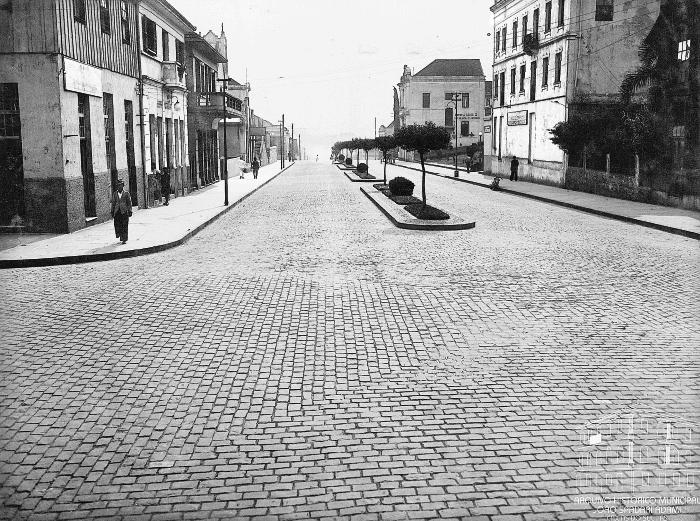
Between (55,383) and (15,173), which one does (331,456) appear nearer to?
(55,383)

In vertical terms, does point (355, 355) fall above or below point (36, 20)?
below

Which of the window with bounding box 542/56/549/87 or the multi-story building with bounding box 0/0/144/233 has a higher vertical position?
the window with bounding box 542/56/549/87

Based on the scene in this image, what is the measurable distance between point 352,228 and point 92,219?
7.61 metres

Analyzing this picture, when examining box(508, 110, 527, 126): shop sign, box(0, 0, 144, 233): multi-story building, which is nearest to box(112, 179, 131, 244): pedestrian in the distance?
box(0, 0, 144, 233): multi-story building

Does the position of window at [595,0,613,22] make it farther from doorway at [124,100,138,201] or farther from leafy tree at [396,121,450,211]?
doorway at [124,100,138,201]

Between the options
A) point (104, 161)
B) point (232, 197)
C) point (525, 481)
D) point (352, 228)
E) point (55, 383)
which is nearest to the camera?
point (525, 481)

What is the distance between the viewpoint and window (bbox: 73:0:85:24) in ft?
59.4

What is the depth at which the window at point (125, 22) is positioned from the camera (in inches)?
894

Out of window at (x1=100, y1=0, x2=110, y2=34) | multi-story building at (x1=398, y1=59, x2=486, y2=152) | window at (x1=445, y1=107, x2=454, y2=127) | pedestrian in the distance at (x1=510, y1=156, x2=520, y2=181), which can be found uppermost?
multi-story building at (x1=398, y1=59, x2=486, y2=152)

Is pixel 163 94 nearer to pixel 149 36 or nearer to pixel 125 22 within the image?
pixel 149 36

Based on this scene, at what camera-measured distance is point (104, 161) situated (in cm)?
2080

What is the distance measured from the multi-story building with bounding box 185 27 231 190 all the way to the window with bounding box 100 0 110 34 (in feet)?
37.8

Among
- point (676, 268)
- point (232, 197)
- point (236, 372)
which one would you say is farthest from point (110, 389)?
point (232, 197)

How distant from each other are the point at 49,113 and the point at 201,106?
1961 cm
